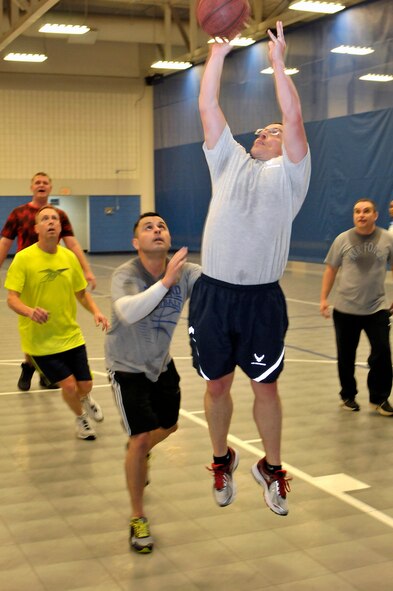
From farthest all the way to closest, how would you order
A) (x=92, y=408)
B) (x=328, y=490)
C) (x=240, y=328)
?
1. (x=92, y=408)
2. (x=328, y=490)
3. (x=240, y=328)

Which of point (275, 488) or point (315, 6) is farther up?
point (315, 6)

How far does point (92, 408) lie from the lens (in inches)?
251

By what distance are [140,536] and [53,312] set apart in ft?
8.10

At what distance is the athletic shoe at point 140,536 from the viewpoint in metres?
4.02

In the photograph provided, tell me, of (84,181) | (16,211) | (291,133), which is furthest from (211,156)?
(84,181)

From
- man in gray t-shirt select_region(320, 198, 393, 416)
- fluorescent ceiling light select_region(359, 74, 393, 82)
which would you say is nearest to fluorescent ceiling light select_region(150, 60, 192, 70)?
fluorescent ceiling light select_region(359, 74, 393, 82)

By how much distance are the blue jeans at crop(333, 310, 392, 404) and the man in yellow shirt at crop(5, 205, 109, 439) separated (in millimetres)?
2158

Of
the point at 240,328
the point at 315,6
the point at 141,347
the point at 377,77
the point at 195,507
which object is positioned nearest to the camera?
the point at 240,328

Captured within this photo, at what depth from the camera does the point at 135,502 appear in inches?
164

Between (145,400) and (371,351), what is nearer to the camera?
(145,400)

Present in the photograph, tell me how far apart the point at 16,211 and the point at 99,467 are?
3.06 m

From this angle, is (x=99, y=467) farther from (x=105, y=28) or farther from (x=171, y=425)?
(x=105, y=28)

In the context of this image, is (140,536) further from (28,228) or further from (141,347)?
(28,228)

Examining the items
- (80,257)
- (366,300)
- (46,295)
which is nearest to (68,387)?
(46,295)
